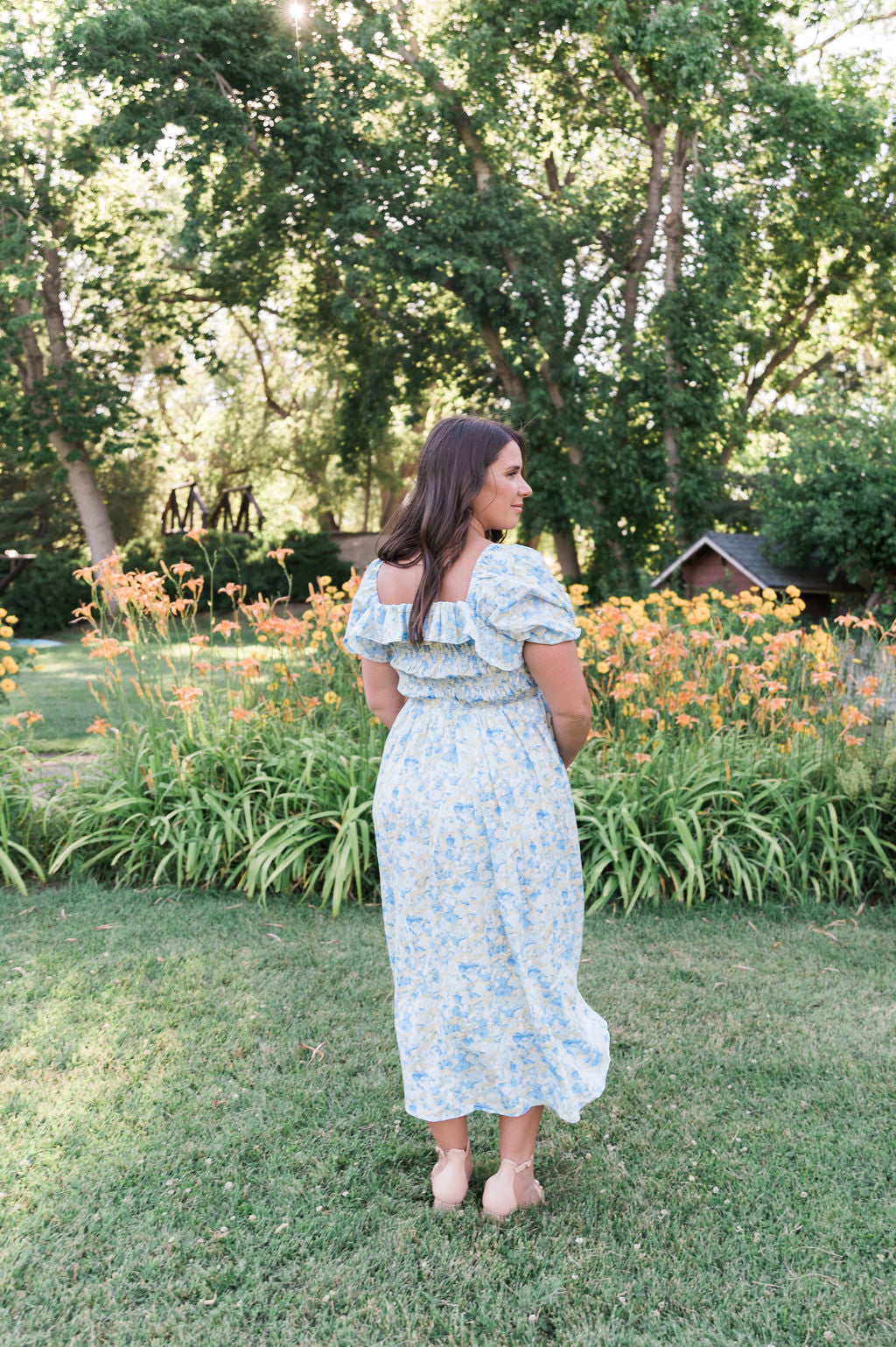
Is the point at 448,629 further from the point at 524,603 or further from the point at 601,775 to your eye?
the point at 601,775

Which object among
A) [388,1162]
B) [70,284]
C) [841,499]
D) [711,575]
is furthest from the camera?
[70,284]

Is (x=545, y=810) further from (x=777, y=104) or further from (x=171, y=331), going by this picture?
(x=171, y=331)

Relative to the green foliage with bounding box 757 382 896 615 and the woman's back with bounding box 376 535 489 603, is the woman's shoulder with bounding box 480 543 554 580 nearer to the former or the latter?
the woman's back with bounding box 376 535 489 603

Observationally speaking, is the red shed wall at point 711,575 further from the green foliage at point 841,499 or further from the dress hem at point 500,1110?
the dress hem at point 500,1110

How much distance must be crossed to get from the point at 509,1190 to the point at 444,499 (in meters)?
1.69

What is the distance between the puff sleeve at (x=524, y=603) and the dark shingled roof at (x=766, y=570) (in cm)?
1006

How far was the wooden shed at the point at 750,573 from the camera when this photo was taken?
39.4ft

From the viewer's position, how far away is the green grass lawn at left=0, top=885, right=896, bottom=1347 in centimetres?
210

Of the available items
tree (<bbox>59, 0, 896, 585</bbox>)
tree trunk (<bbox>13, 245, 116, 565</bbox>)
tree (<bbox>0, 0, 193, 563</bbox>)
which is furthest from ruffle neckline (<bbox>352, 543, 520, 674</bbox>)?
tree trunk (<bbox>13, 245, 116, 565</bbox>)

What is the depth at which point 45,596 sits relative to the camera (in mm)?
17812

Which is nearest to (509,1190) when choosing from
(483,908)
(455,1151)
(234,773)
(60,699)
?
(455,1151)

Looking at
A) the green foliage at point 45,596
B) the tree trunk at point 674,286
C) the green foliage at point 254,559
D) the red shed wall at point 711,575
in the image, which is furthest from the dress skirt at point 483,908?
the green foliage at point 45,596

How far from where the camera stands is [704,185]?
45.3ft

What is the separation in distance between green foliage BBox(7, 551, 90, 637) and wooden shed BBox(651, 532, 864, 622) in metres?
10.9
